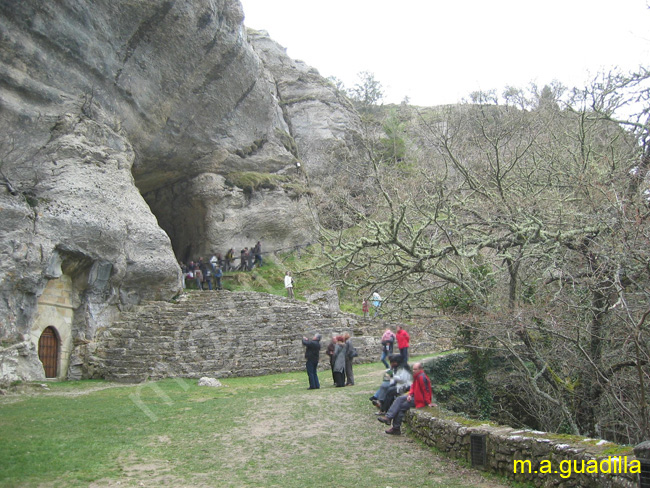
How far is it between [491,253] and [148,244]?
12.5m

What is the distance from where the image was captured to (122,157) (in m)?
20.8

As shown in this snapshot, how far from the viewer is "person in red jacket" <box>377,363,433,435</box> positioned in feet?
27.3

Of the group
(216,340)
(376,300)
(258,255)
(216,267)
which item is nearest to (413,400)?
(376,300)

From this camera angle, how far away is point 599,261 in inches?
315

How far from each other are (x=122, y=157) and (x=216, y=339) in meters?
8.63

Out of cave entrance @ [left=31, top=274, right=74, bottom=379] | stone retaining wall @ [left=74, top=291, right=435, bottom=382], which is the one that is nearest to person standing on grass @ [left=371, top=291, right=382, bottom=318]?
stone retaining wall @ [left=74, top=291, right=435, bottom=382]

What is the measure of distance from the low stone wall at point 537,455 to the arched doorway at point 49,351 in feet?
44.1

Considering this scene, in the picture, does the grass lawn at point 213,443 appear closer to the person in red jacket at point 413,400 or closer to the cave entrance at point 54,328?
the person in red jacket at point 413,400

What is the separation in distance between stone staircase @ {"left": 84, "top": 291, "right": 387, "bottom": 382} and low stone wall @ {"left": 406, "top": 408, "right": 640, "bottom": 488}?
9.49m

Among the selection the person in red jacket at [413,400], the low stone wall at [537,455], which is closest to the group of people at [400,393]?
the person in red jacket at [413,400]

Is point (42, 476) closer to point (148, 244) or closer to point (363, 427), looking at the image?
point (363, 427)

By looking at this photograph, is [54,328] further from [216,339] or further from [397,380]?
[397,380]

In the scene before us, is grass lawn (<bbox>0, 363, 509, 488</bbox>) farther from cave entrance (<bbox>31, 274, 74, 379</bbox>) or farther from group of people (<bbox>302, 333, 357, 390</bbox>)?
cave entrance (<bbox>31, 274, 74, 379</bbox>)

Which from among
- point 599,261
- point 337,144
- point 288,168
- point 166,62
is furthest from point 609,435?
point 337,144
